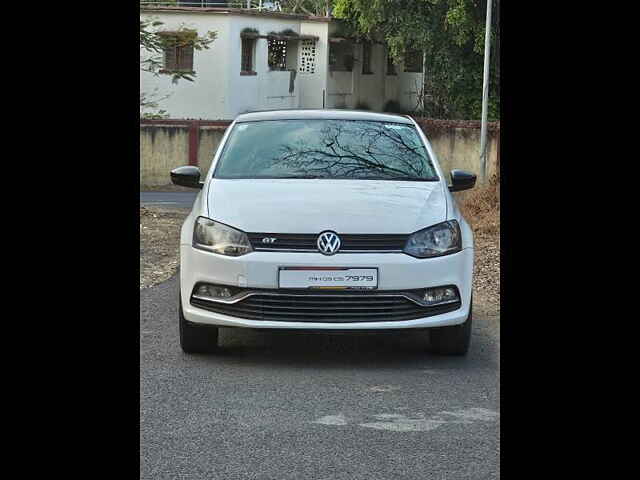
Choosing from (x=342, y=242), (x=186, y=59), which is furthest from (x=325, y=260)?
(x=186, y=59)

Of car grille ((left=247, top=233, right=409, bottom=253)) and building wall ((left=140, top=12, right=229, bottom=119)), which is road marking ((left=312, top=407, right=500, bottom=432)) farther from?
building wall ((left=140, top=12, right=229, bottom=119))

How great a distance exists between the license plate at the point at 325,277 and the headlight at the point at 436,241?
10.2 inches

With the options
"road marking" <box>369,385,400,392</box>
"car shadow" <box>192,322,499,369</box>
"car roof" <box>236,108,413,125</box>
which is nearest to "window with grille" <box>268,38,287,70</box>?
"car roof" <box>236,108,413,125</box>

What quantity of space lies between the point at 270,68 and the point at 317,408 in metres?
37.0

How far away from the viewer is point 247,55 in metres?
40.2

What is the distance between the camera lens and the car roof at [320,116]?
7965mm

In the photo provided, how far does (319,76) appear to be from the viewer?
1789 inches

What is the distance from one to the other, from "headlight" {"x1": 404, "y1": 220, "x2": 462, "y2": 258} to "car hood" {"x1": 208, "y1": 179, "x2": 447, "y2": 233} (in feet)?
0.14

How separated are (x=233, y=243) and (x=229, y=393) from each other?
2.97 ft

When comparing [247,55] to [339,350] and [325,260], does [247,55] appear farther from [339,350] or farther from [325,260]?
[325,260]

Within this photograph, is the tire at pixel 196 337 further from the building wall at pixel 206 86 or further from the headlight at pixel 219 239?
the building wall at pixel 206 86

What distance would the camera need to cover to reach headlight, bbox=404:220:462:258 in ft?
21.9

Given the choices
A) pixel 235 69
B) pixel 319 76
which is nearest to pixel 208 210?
pixel 235 69
